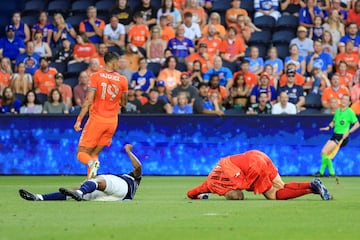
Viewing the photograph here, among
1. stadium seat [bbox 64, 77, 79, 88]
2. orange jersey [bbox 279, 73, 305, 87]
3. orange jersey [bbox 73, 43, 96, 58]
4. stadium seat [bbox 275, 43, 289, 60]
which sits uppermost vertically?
stadium seat [bbox 275, 43, 289, 60]

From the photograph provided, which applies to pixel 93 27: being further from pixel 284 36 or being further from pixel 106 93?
pixel 106 93

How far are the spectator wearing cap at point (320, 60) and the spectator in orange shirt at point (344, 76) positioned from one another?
0.52 m

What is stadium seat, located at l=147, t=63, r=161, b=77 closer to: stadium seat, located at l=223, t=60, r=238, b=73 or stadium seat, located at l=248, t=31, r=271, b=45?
stadium seat, located at l=223, t=60, r=238, b=73

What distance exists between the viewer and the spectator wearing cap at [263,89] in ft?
74.0

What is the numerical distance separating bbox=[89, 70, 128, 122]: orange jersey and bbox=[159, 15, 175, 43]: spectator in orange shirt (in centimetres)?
904

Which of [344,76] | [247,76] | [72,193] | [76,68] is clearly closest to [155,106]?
[247,76]

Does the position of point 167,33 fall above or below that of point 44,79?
above

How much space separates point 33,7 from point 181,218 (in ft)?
58.5

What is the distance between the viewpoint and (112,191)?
42.0 feet

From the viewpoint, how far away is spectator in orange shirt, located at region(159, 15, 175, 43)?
81.5ft

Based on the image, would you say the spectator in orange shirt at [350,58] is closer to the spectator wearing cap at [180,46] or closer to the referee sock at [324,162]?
the referee sock at [324,162]

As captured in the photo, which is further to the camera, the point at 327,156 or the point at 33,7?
the point at 33,7

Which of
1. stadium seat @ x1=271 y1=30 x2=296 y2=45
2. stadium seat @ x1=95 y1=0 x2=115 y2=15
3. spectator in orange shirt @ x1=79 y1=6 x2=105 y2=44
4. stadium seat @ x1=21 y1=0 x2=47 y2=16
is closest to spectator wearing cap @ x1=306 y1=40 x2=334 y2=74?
stadium seat @ x1=271 y1=30 x2=296 y2=45

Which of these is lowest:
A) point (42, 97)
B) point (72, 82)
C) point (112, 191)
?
point (42, 97)
